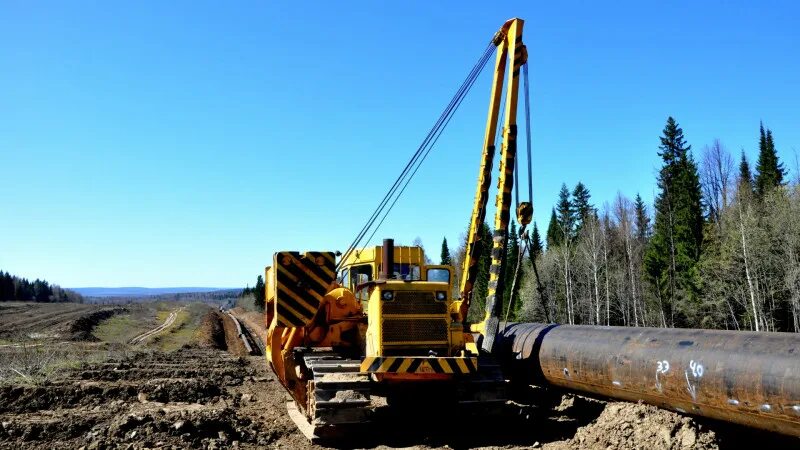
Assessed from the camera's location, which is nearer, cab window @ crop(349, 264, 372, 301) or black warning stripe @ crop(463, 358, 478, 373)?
black warning stripe @ crop(463, 358, 478, 373)

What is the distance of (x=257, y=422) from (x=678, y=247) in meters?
43.6

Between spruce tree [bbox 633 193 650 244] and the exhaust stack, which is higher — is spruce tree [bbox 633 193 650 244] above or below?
above

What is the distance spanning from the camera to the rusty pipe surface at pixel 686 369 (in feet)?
23.4

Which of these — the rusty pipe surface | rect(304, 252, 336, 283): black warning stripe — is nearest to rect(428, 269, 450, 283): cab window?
rect(304, 252, 336, 283): black warning stripe

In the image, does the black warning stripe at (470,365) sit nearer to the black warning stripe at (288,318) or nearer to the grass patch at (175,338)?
the black warning stripe at (288,318)

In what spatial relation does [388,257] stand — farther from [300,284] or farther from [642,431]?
[642,431]

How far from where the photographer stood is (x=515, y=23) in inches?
569

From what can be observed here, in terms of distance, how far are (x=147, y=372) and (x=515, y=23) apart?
13.2 metres

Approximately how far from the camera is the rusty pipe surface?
712 cm

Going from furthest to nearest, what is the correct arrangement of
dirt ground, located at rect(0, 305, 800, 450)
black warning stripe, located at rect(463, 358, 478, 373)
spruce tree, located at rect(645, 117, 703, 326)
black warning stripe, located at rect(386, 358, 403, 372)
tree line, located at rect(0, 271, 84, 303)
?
tree line, located at rect(0, 271, 84, 303) → spruce tree, located at rect(645, 117, 703, 326) → black warning stripe, located at rect(463, 358, 478, 373) → black warning stripe, located at rect(386, 358, 403, 372) → dirt ground, located at rect(0, 305, 800, 450)

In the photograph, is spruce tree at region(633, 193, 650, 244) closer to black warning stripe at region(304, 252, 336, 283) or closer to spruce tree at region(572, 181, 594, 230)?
spruce tree at region(572, 181, 594, 230)

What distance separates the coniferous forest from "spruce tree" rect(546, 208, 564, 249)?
556 cm

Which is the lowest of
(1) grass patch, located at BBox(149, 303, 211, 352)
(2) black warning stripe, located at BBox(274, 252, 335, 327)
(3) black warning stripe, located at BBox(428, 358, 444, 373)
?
(1) grass patch, located at BBox(149, 303, 211, 352)

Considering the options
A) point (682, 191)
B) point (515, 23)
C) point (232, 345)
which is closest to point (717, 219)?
point (682, 191)
